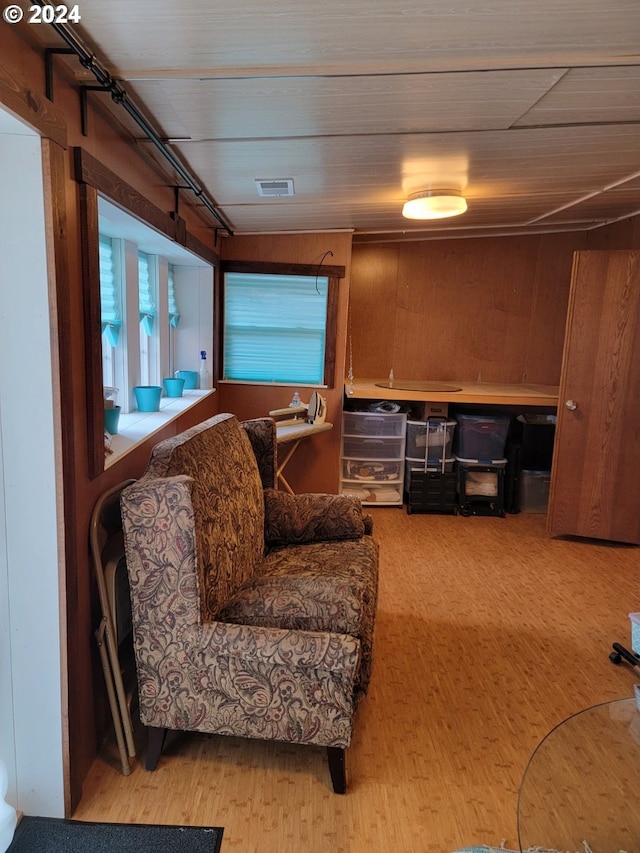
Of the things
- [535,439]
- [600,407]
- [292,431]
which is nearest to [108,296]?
[292,431]

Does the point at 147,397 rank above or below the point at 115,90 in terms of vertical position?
below

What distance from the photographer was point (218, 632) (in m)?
1.74

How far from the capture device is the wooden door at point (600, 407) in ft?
11.8

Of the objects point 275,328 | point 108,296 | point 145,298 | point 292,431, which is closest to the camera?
point 108,296

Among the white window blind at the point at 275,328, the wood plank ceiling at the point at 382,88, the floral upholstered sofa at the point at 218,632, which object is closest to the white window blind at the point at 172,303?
the white window blind at the point at 275,328

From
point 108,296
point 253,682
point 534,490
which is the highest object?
point 108,296

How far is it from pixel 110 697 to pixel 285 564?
2.61 ft

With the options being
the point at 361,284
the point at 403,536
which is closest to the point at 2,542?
the point at 403,536

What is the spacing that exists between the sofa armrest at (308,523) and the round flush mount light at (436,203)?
1554 millimetres

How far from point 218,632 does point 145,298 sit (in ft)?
6.94

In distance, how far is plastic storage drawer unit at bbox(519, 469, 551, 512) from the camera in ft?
15.0

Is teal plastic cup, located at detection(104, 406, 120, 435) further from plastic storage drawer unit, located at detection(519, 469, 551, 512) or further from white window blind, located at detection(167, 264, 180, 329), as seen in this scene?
plastic storage drawer unit, located at detection(519, 469, 551, 512)

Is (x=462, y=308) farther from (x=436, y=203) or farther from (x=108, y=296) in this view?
(x=108, y=296)

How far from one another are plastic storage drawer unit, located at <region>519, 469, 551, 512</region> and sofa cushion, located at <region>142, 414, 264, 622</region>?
281cm
